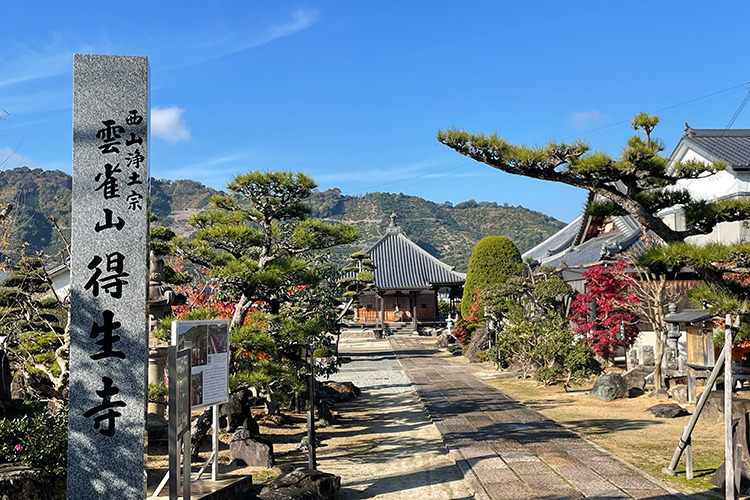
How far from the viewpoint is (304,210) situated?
10844mm

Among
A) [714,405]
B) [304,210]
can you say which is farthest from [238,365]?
[714,405]

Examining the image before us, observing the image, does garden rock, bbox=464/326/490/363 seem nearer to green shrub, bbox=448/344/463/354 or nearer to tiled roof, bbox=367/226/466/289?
green shrub, bbox=448/344/463/354

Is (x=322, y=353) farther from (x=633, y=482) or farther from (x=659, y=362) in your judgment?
(x=633, y=482)

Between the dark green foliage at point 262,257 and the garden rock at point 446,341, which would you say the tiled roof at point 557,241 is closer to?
the garden rock at point 446,341

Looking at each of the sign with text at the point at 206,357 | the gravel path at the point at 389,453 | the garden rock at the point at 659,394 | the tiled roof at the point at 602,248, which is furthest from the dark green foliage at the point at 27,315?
the tiled roof at the point at 602,248

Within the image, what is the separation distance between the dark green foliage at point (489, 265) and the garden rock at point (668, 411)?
14.2m

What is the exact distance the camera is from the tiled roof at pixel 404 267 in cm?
3878

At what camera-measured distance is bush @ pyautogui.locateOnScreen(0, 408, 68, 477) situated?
631 cm

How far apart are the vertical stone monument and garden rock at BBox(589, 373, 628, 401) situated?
10.4 meters

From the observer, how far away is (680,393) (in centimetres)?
1288

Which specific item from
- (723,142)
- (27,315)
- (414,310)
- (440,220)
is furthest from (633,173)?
(440,220)

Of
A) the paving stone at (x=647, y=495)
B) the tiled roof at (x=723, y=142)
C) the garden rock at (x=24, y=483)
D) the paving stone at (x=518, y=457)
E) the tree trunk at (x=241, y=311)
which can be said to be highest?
the tiled roof at (x=723, y=142)

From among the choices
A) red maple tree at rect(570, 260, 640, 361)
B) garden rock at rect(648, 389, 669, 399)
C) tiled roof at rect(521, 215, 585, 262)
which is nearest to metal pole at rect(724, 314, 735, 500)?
garden rock at rect(648, 389, 669, 399)

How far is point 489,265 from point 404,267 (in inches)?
577
